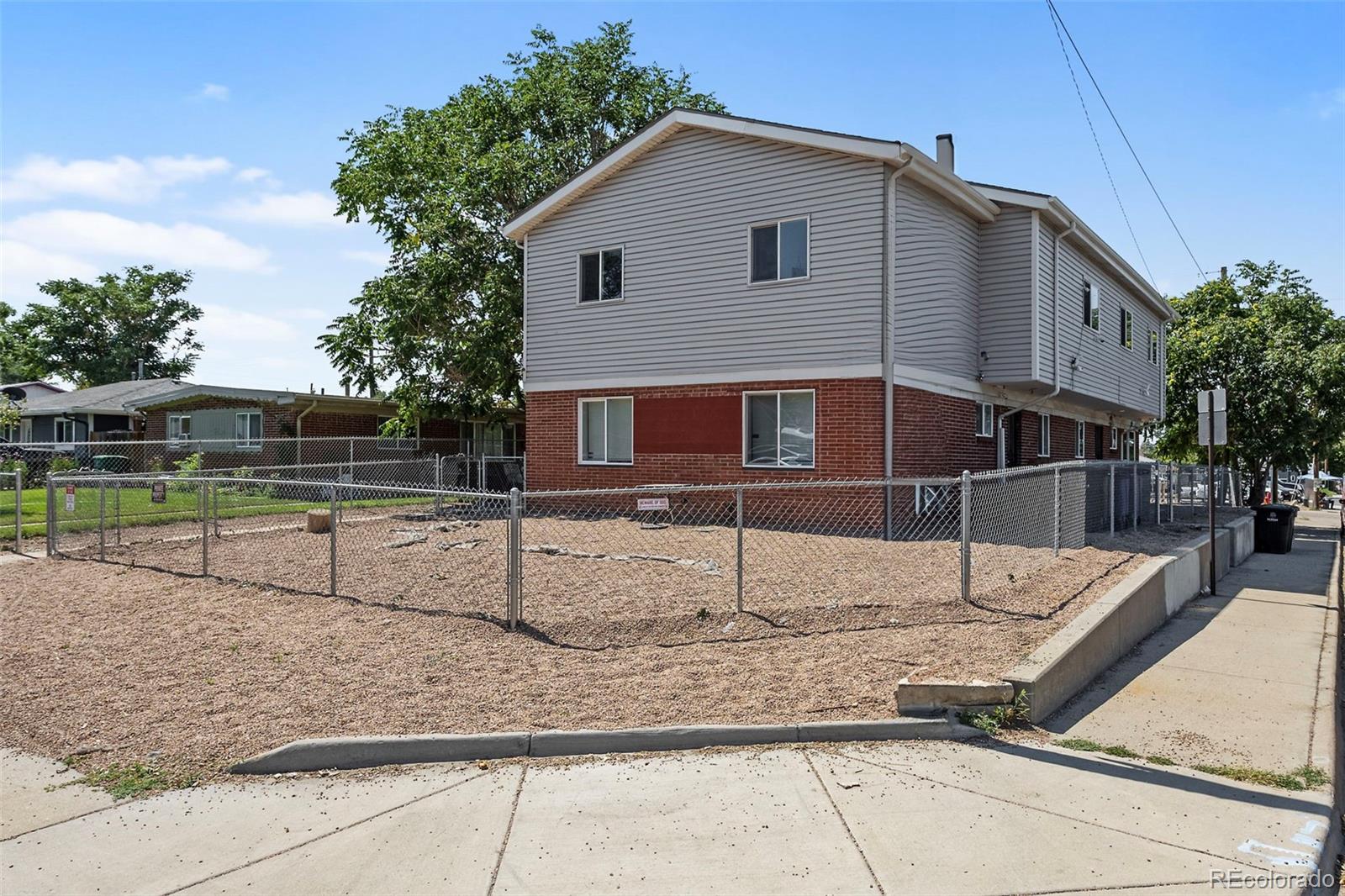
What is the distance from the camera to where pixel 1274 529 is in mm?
17547

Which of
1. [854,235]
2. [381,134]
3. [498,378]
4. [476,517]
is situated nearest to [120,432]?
[381,134]

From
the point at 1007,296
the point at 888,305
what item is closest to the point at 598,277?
the point at 888,305

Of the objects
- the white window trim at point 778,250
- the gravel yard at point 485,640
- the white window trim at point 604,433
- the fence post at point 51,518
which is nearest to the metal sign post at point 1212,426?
the gravel yard at point 485,640

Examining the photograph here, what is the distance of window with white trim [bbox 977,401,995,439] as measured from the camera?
668 inches

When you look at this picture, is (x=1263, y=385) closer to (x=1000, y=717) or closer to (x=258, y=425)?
(x=1000, y=717)

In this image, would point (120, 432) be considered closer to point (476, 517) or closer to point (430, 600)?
point (476, 517)

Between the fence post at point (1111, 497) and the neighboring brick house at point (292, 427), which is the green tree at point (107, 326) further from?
the fence post at point (1111, 497)

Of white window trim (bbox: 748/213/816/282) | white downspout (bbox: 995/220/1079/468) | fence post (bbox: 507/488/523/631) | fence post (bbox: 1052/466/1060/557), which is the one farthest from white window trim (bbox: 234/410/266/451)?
fence post (bbox: 1052/466/1060/557)

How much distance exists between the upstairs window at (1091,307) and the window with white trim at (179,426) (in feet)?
85.9

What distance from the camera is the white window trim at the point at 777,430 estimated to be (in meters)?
14.3

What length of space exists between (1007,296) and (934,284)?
218 cm

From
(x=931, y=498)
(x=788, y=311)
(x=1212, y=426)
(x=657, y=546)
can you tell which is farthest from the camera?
(x=788, y=311)

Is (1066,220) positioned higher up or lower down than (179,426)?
higher up

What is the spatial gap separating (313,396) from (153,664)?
1971 centimetres
